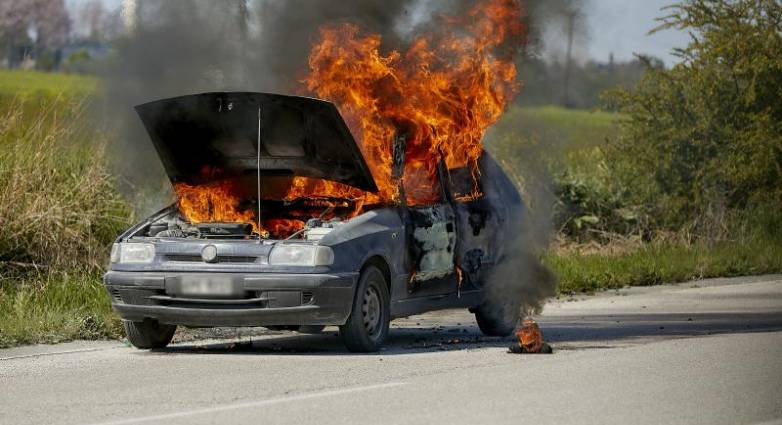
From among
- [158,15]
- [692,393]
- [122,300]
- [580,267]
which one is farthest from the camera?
[580,267]

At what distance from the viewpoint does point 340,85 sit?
13156 mm

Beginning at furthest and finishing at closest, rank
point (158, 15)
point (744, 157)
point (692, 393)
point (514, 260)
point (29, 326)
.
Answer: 1. point (744, 157)
2. point (158, 15)
3. point (514, 260)
4. point (29, 326)
5. point (692, 393)

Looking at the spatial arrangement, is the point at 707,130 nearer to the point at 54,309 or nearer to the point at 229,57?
the point at 229,57

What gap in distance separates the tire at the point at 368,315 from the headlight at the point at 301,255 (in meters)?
0.46

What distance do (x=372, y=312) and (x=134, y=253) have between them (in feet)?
6.28

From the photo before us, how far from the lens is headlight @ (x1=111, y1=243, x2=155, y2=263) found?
11914 millimetres

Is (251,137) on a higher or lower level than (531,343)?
higher

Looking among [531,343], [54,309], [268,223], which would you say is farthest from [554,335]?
[54,309]

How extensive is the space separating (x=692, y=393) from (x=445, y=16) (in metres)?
5.98

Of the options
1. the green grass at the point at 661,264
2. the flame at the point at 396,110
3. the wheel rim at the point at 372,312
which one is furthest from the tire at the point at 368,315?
the green grass at the point at 661,264

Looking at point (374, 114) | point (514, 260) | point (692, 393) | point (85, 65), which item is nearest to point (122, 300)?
point (374, 114)

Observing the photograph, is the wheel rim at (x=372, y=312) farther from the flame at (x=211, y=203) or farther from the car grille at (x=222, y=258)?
the flame at (x=211, y=203)

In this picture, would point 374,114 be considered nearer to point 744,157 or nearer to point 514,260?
point 514,260

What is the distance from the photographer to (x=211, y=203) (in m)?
13.0
